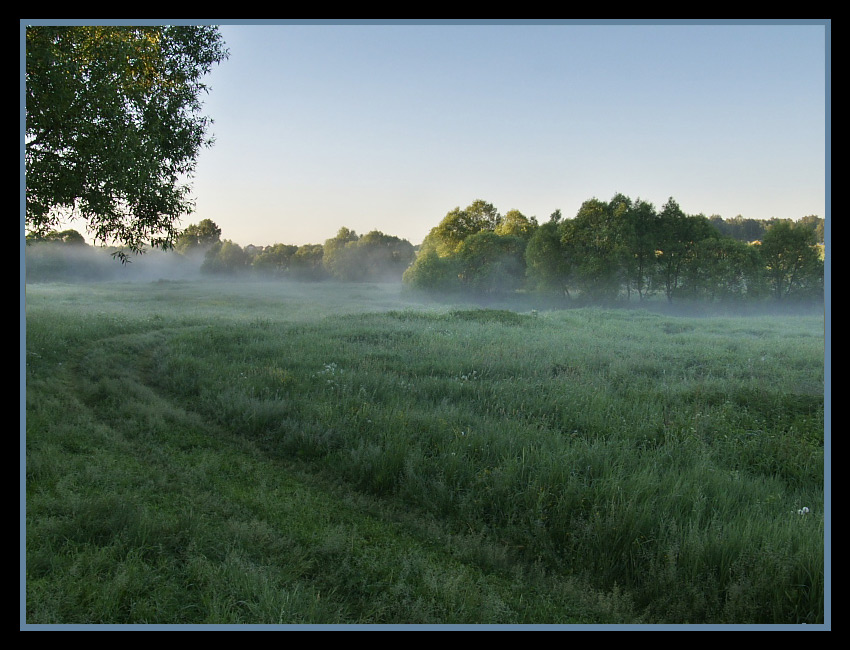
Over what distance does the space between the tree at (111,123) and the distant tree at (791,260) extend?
862 cm

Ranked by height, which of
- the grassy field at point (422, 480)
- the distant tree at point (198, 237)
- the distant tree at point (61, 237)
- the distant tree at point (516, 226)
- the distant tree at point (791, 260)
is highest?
the distant tree at point (516, 226)

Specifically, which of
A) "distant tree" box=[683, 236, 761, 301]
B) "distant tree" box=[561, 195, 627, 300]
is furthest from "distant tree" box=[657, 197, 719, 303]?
"distant tree" box=[561, 195, 627, 300]

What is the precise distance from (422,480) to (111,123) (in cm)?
628

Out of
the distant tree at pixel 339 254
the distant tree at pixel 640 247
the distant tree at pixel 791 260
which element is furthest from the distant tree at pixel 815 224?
the distant tree at pixel 339 254

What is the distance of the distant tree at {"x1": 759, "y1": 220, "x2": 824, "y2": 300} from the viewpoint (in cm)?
506

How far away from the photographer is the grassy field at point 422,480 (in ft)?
10.2

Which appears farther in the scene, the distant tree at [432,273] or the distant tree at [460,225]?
the distant tree at [432,273]

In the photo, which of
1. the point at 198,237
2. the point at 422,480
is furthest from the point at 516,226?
the point at 422,480

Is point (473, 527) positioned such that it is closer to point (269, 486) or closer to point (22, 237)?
point (269, 486)

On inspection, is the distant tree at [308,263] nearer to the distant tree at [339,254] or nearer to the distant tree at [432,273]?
the distant tree at [339,254]

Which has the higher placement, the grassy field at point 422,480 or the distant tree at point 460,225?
the distant tree at point 460,225

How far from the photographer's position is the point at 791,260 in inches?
240

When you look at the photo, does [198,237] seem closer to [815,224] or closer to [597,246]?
[815,224]
